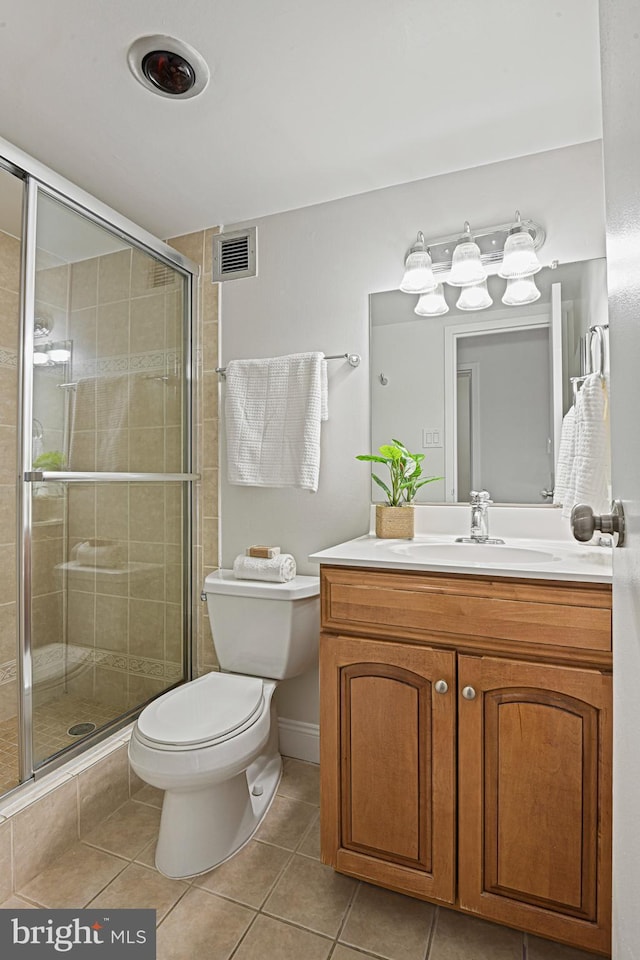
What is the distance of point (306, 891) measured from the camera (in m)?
1.40

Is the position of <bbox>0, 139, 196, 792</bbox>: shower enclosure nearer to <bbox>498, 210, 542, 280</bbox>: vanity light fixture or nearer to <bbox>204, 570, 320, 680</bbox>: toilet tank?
<bbox>204, 570, 320, 680</bbox>: toilet tank

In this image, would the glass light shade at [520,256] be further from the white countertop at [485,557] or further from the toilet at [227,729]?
the toilet at [227,729]

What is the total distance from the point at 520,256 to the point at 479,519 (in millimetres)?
844

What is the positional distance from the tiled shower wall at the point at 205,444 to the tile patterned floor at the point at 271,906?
0.72 m

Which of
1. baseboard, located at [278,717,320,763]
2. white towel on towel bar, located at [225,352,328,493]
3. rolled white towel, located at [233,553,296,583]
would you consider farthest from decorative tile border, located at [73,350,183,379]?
baseboard, located at [278,717,320,763]

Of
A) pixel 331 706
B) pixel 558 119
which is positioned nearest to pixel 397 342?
pixel 558 119

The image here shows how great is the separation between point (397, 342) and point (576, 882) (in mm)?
1586

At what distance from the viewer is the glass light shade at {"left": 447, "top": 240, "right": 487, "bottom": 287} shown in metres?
1.73

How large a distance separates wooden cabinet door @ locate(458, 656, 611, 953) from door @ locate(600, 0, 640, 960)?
1.41 ft

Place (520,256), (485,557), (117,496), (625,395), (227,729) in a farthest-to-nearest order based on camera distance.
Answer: (117,496) < (520,256) < (485,557) < (227,729) < (625,395)

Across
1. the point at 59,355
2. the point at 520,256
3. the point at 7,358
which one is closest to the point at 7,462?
the point at 7,358

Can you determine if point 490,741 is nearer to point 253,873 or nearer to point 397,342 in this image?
point 253,873

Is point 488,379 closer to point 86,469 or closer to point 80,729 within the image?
point 86,469

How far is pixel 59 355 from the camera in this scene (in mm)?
1652
